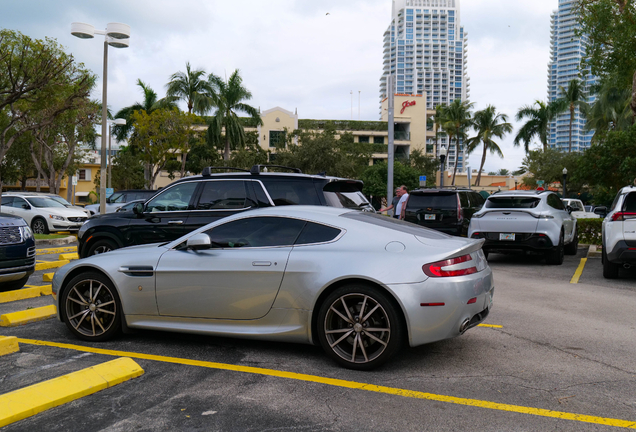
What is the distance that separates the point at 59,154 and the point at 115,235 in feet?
154

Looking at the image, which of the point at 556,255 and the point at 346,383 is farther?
the point at 556,255

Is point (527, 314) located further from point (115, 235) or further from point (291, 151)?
point (291, 151)

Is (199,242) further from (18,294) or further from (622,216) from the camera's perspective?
(622,216)

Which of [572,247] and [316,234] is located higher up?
[316,234]

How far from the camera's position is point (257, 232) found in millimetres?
5223

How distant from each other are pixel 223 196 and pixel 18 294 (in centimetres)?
311

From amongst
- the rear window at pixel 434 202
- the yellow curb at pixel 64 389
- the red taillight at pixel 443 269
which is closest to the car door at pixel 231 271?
the yellow curb at pixel 64 389

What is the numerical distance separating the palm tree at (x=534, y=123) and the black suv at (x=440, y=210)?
50973 mm

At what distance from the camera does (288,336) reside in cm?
487

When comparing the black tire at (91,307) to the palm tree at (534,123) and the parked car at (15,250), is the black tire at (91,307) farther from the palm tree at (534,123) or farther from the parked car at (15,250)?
the palm tree at (534,123)

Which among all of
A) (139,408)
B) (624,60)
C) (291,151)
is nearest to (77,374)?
(139,408)

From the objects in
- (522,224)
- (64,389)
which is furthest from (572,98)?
(64,389)

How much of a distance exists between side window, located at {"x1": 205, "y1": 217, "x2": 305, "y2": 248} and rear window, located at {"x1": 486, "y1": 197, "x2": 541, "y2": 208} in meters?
8.29

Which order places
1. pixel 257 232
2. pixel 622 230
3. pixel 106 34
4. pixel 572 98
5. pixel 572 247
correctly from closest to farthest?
pixel 257 232
pixel 622 230
pixel 572 247
pixel 106 34
pixel 572 98
